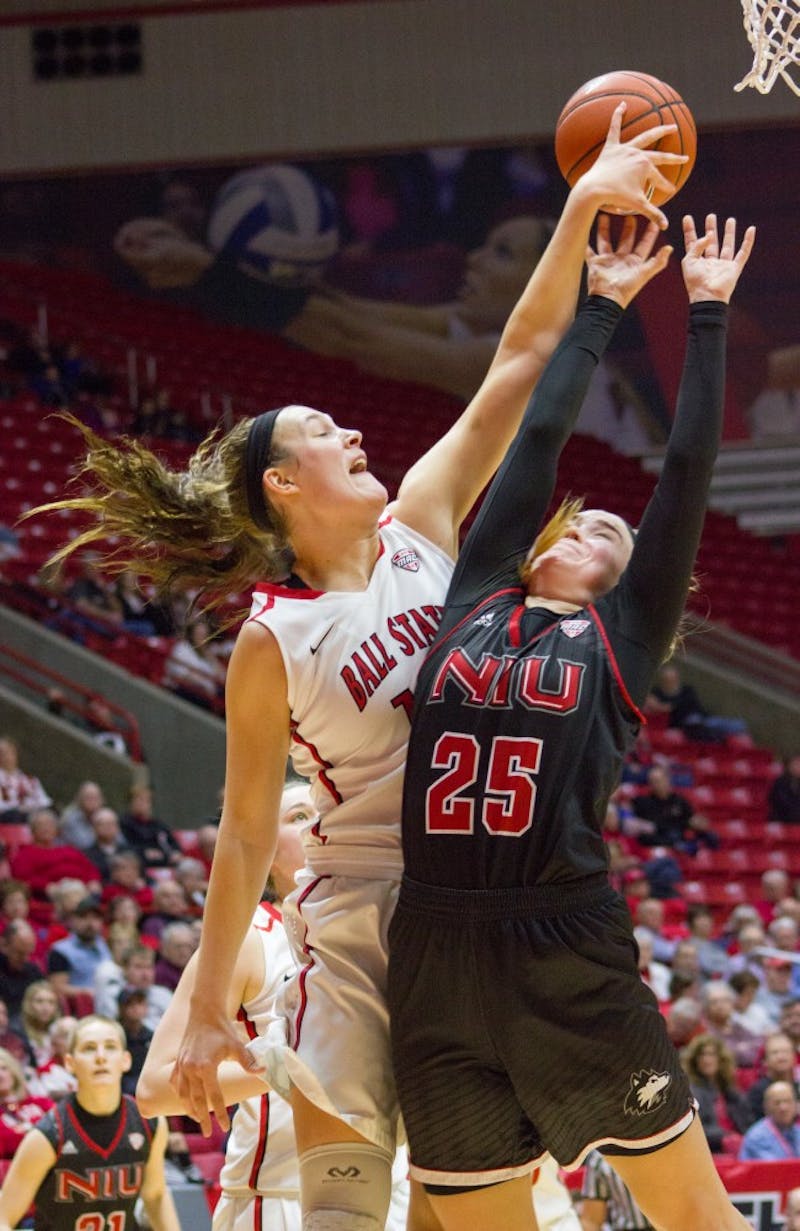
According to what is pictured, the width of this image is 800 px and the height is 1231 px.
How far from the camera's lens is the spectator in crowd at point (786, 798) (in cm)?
1405

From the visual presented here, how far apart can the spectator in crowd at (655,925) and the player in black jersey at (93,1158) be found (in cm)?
564

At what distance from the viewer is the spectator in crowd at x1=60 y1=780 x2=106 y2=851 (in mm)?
10328

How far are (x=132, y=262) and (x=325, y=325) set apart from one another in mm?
2233

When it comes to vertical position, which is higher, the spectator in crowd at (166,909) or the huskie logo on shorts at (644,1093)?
the huskie logo on shorts at (644,1093)

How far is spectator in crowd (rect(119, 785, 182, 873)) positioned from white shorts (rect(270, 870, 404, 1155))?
7714 mm

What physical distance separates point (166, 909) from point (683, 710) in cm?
688

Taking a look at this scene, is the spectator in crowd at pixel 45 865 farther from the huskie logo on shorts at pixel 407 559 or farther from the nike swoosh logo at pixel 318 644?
the nike swoosh logo at pixel 318 644

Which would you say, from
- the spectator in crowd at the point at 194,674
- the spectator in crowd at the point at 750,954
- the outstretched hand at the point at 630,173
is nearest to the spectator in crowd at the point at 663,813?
the spectator in crowd at the point at 750,954

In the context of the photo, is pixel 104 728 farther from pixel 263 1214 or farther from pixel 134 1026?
pixel 263 1214

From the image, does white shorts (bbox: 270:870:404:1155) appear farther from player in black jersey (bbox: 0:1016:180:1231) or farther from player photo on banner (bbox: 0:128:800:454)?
player photo on banner (bbox: 0:128:800:454)

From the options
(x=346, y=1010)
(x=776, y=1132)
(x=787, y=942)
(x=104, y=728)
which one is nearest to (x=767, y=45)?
(x=346, y=1010)

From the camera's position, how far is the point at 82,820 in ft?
34.3

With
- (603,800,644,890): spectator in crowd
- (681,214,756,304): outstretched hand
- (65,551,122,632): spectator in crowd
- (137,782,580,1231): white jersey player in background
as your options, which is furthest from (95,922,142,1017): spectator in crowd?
(681,214,756,304): outstretched hand

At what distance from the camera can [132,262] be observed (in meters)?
19.3
